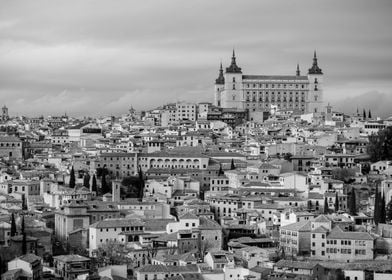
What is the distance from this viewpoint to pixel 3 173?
5200 centimetres

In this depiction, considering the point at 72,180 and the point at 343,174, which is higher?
the point at 343,174

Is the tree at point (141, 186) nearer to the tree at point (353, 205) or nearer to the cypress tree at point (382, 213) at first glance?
the tree at point (353, 205)

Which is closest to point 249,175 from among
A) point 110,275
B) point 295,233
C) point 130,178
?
point 130,178

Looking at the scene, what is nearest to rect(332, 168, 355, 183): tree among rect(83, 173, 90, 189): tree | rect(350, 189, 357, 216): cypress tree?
rect(350, 189, 357, 216): cypress tree

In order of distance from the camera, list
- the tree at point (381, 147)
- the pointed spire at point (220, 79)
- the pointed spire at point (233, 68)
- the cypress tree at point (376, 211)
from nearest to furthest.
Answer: the cypress tree at point (376, 211), the tree at point (381, 147), the pointed spire at point (233, 68), the pointed spire at point (220, 79)

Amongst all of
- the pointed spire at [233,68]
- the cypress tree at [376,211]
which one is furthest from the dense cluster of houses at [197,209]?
the pointed spire at [233,68]

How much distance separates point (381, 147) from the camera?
5300 centimetres

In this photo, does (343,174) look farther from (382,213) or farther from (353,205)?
(382,213)

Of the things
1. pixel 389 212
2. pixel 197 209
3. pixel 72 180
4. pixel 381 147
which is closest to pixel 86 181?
pixel 72 180

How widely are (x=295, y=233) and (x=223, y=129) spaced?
35.1 m

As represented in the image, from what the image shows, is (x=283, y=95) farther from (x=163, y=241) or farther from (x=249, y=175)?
(x=163, y=241)

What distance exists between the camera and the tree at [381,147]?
2082 inches

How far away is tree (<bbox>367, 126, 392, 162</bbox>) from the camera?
52.9m

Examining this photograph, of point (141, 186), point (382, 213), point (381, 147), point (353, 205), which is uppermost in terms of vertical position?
point (381, 147)
